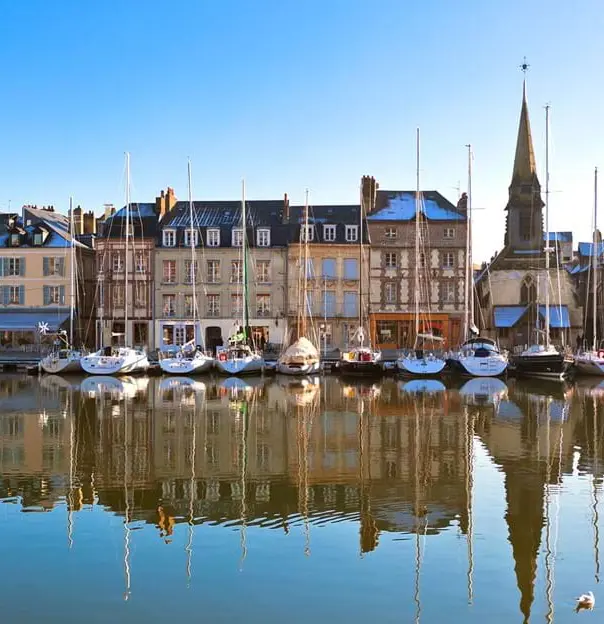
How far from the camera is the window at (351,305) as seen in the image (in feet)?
193

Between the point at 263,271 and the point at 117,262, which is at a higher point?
the point at 117,262

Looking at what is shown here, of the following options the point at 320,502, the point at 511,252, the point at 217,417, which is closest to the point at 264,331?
the point at 511,252

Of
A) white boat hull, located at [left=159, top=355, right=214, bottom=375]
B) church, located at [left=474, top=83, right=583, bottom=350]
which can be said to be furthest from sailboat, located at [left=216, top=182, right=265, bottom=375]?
church, located at [left=474, top=83, right=583, bottom=350]

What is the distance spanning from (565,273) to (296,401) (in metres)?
37.1

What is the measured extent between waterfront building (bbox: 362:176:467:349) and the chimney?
0.79 m

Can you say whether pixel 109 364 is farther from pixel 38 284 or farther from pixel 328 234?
pixel 328 234

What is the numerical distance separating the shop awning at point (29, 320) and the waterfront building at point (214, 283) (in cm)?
754

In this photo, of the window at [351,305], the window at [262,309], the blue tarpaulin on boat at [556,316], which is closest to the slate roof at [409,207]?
the window at [351,305]

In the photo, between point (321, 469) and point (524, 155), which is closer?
point (321, 469)

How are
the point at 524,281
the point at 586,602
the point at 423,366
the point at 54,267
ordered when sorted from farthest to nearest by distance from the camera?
the point at 524,281
the point at 54,267
the point at 423,366
the point at 586,602

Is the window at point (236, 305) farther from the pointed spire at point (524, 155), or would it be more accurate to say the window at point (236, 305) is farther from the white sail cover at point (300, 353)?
the pointed spire at point (524, 155)

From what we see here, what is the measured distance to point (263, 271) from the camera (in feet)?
194

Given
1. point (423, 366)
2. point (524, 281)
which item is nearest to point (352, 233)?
point (524, 281)

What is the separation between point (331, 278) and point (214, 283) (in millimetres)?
9390
